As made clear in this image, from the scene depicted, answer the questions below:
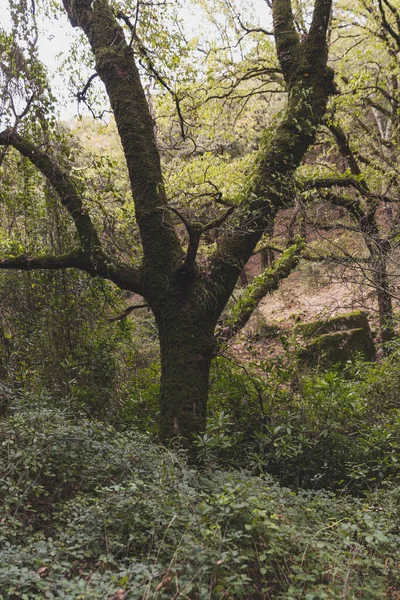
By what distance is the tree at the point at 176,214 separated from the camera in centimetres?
482

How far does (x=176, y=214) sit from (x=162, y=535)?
328cm

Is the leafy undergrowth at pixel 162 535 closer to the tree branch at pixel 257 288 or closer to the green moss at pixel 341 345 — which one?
the tree branch at pixel 257 288

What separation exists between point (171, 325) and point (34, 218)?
2786 millimetres

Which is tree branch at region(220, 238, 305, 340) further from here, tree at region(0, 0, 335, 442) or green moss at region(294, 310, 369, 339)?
green moss at region(294, 310, 369, 339)

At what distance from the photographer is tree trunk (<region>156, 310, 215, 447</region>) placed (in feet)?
15.0

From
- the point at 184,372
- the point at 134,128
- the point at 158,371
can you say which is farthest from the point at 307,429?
the point at 134,128

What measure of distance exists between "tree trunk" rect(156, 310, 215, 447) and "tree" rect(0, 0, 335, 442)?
11 mm

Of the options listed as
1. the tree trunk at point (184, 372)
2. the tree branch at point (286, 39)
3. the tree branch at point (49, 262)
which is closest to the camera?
the tree trunk at point (184, 372)

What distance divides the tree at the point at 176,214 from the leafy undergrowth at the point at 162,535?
4.57ft

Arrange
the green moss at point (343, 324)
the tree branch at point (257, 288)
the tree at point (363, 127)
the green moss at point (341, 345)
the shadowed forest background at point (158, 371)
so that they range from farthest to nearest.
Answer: the green moss at point (343, 324) → the green moss at point (341, 345) → the tree at point (363, 127) → the tree branch at point (257, 288) → the shadowed forest background at point (158, 371)

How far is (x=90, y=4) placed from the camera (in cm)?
590

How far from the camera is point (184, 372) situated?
4754mm

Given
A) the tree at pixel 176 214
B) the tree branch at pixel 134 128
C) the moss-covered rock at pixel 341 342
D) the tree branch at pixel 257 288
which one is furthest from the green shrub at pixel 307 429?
the moss-covered rock at pixel 341 342

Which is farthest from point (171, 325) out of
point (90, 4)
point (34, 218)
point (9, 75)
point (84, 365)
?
point (90, 4)
